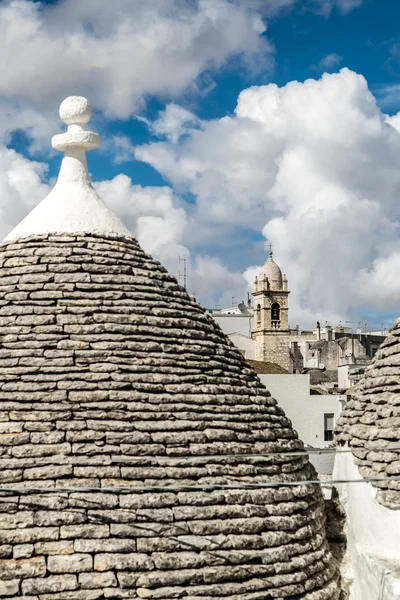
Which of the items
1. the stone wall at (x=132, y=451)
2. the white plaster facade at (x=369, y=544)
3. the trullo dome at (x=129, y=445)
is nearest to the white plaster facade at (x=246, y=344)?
the white plaster facade at (x=369, y=544)

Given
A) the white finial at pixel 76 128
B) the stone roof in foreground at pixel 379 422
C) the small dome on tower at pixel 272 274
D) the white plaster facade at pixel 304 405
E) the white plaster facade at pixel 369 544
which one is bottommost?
the white plaster facade at pixel 369 544

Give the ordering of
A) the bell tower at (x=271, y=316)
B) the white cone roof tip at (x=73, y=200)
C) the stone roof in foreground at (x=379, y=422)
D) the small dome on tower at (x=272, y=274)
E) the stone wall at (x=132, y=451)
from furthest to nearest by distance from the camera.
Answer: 1. the small dome on tower at (x=272, y=274)
2. the bell tower at (x=271, y=316)
3. the white cone roof tip at (x=73, y=200)
4. the stone roof in foreground at (x=379, y=422)
5. the stone wall at (x=132, y=451)

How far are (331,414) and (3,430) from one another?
2105 cm

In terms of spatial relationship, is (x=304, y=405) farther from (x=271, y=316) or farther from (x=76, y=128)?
(x=271, y=316)

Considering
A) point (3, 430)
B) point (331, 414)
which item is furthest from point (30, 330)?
point (331, 414)

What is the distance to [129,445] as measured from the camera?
24.4ft

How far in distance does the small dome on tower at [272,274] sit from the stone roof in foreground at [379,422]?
161 ft

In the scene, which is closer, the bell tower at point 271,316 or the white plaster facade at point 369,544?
the white plaster facade at point 369,544

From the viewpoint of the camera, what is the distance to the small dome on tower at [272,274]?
59.2 m

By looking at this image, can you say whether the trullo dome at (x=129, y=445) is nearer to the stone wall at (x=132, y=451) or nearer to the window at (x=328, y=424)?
the stone wall at (x=132, y=451)

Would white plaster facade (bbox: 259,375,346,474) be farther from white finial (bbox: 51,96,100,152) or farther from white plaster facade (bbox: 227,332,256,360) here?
white plaster facade (bbox: 227,332,256,360)

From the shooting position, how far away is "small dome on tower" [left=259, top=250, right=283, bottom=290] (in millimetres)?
59156

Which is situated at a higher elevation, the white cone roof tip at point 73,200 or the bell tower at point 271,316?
the bell tower at point 271,316

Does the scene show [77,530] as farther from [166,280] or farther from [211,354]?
[166,280]
